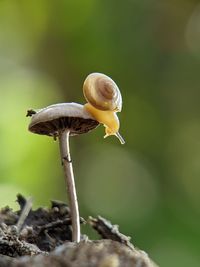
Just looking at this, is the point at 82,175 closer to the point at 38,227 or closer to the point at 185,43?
the point at 185,43

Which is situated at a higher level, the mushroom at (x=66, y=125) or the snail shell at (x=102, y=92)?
the snail shell at (x=102, y=92)

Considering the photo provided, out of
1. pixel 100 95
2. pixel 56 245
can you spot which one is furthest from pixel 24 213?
pixel 100 95

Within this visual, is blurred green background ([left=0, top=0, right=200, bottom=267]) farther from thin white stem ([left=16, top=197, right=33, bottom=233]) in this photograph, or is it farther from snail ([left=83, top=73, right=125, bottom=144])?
snail ([left=83, top=73, right=125, bottom=144])

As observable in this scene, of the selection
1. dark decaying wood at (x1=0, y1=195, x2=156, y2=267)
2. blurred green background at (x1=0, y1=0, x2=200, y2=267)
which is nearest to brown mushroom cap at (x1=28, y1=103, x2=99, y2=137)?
dark decaying wood at (x1=0, y1=195, x2=156, y2=267)

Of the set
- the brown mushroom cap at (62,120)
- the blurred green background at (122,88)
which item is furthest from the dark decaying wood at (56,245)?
the blurred green background at (122,88)

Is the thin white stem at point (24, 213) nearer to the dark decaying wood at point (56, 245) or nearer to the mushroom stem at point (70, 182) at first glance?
the dark decaying wood at point (56, 245)

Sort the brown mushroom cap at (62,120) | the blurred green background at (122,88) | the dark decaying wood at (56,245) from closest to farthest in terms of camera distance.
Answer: the dark decaying wood at (56,245), the brown mushroom cap at (62,120), the blurred green background at (122,88)

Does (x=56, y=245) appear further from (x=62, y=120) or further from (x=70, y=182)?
(x=62, y=120)
